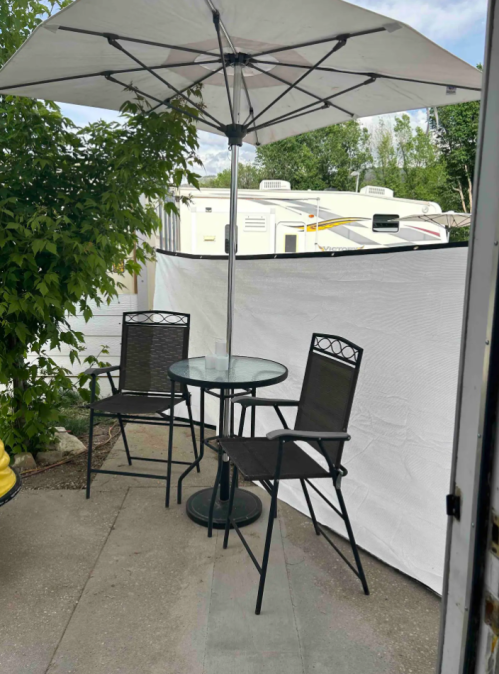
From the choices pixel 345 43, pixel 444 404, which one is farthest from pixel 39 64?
pixel 444 404

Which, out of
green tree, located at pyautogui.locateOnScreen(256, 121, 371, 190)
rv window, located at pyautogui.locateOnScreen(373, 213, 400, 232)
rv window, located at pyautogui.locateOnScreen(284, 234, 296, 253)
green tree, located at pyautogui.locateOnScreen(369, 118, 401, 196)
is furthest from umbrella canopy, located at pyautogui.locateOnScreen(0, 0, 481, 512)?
green tree, located at pyautogui.locateOnScreen(369, 118, 401, 196)

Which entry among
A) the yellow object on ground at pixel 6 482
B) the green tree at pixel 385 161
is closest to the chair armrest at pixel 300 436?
the yellow object on ground at pixel 6 482

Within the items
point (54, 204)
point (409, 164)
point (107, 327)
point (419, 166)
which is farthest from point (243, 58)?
point (409, 164)

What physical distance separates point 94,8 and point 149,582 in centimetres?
231

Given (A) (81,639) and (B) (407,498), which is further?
(B) (407,498)

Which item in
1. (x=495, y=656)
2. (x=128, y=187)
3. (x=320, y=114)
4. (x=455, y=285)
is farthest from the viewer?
(x=320, y=114)

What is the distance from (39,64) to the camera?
2566 mm

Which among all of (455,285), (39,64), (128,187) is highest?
(39,64)

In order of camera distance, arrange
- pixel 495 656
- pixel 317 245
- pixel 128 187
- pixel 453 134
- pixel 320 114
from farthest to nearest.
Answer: pixel 453 134, pixel 317 245, pixel 320 114, pixel 128 187, pixel 495 656

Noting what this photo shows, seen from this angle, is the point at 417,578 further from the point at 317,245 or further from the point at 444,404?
the point at 317,245

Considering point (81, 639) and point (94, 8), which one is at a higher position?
point (94, 8)

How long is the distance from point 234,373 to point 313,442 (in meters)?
0.59

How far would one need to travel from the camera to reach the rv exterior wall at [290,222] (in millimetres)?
8539

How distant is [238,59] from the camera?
8.49ft
